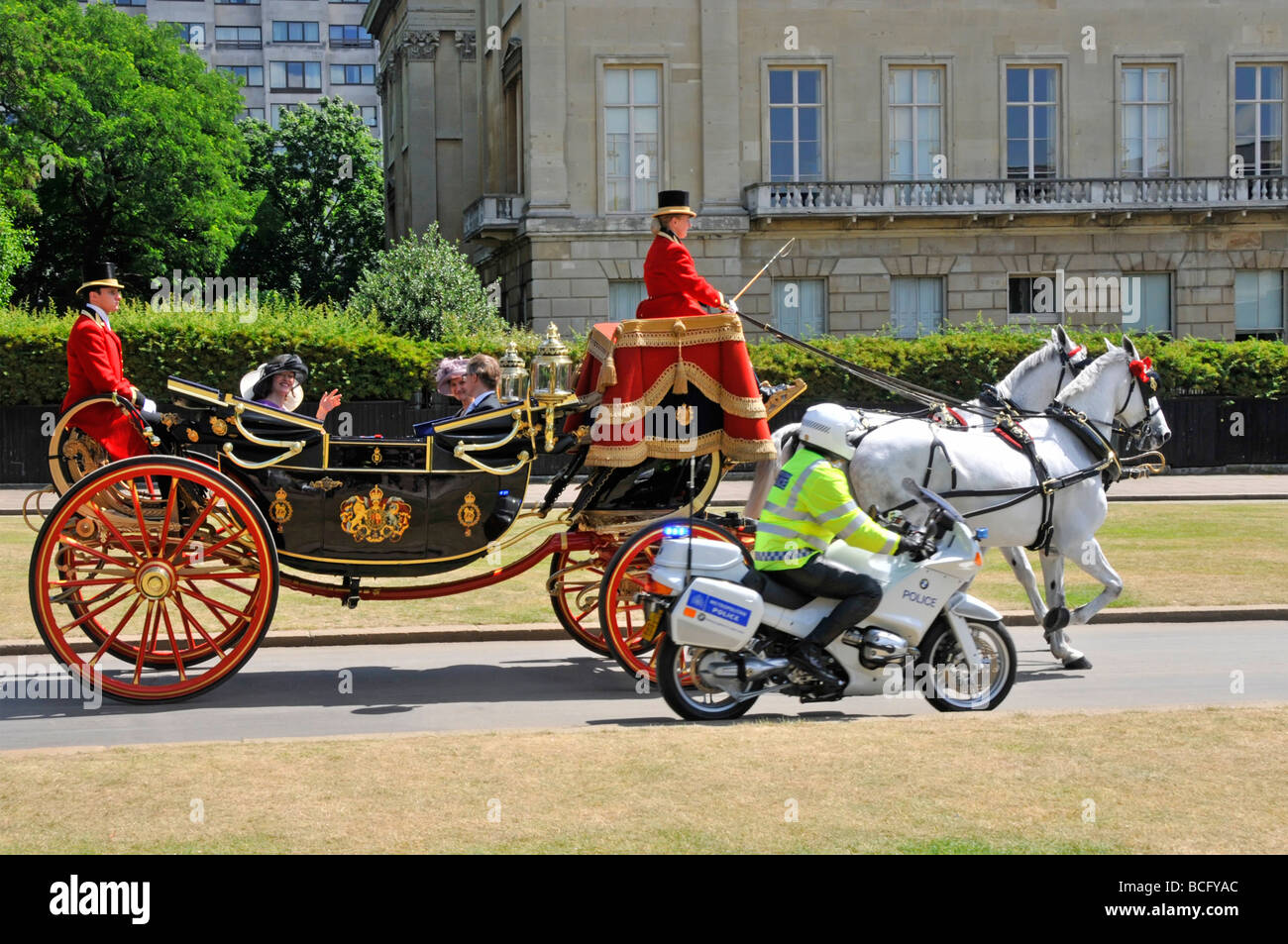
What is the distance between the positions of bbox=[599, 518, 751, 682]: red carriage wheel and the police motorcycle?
0.52m

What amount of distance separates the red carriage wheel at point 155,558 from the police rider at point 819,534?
3061 millimetres

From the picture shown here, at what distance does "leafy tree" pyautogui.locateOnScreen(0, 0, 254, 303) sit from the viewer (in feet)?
155

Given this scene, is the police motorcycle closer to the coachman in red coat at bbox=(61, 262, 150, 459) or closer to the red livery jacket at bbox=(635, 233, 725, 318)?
the red livery jacket at bbox=(635, 233, 725, 318)

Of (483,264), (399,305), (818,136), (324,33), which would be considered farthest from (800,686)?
(324,33)

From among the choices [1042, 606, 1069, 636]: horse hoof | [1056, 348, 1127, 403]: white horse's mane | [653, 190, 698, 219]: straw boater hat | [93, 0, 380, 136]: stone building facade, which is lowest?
[1042, 606, 1069, 636]: horse hoof

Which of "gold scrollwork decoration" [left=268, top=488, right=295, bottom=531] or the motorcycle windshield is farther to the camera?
"gold scrollwork decoration" [left=268, top=488, right=295, bottom=531]

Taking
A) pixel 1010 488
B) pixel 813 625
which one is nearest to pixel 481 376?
pixel 813 625

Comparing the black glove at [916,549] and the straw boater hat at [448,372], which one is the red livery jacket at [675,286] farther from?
the black glove at [916,549]

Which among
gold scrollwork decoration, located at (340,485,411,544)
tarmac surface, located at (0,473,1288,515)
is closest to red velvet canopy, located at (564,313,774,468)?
gold scrollwork decoration, located at (340,485,411,544)

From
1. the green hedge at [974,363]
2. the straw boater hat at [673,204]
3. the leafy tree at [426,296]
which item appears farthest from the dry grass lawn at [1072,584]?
the leafy tree at [426,296]

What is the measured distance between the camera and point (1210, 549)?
17.3 metres

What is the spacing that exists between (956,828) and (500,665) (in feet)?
18.2

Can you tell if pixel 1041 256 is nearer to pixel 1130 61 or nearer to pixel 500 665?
pixel 1130 61

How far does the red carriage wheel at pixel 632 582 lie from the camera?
9445mm
